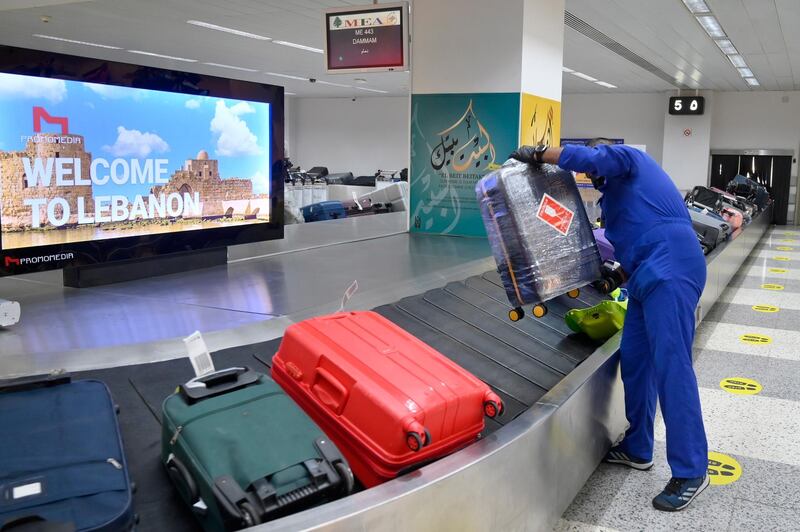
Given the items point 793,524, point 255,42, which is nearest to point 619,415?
point 793,524

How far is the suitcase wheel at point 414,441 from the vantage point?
201 cm

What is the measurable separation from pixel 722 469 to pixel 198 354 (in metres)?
2.52

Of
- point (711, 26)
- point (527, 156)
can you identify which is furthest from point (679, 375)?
point (711, 26)

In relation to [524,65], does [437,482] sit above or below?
below

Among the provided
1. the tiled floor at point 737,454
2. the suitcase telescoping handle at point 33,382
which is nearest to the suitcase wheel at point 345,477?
the suitcase telescoping handle at point 33,382

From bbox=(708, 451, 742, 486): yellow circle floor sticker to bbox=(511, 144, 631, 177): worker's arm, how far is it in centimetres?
147

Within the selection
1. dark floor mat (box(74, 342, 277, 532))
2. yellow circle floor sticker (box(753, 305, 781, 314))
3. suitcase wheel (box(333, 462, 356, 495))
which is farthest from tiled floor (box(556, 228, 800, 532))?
dark floor mat (box(74, 342, 277, 532))

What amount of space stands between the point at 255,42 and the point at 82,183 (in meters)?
9.96

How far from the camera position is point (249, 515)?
1.70 meters

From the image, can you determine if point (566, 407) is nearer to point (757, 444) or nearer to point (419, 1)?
point (757, 444)

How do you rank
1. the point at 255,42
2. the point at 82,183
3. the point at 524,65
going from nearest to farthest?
the point at 82,183, the point at 524,65, the point at 255,42

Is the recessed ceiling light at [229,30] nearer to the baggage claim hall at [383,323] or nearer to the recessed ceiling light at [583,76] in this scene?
the baggage claim hall at [383,323]

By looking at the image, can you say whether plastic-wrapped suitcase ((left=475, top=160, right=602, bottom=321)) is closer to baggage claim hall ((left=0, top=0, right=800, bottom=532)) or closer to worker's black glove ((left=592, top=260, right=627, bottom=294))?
baggage claim hall ((left=0, top=0, right=800, bottom=532))

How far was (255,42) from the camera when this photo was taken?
12945 millimetres
